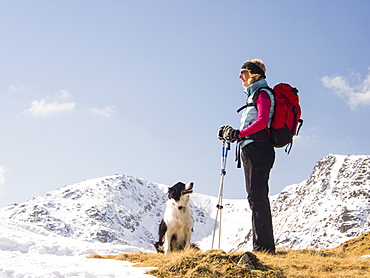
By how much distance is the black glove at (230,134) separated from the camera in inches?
337

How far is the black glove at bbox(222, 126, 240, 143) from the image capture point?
28.1 ft

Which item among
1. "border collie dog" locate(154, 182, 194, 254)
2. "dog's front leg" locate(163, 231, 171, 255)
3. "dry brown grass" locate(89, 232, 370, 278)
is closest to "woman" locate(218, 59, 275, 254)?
"dry brown grass" locate(89, 232, 370, 278)

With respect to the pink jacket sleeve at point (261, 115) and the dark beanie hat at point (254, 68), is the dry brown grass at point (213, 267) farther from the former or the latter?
the dark beanie hat at point (254, 68)

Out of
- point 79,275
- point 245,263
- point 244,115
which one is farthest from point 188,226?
point 79,275

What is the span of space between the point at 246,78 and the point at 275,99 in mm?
961

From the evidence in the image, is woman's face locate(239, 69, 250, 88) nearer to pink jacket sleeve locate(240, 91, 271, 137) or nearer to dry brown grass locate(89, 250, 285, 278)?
pink jacket sleeve locate(240, 91, 271, 137)

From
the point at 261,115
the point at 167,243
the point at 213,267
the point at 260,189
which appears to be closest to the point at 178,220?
the point at 167,243

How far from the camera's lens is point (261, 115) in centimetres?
812

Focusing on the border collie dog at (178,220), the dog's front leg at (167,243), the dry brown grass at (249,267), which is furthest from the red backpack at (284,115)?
the dog's front leg at (167,243)

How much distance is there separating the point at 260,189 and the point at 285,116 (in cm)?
154

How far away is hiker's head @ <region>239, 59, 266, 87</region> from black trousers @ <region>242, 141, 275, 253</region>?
1352mm

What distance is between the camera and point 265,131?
8.49 m

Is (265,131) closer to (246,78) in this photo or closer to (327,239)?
(246,78)

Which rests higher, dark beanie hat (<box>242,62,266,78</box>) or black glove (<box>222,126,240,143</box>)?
dark beanie hat (<box>242,62,266,78</box>)
